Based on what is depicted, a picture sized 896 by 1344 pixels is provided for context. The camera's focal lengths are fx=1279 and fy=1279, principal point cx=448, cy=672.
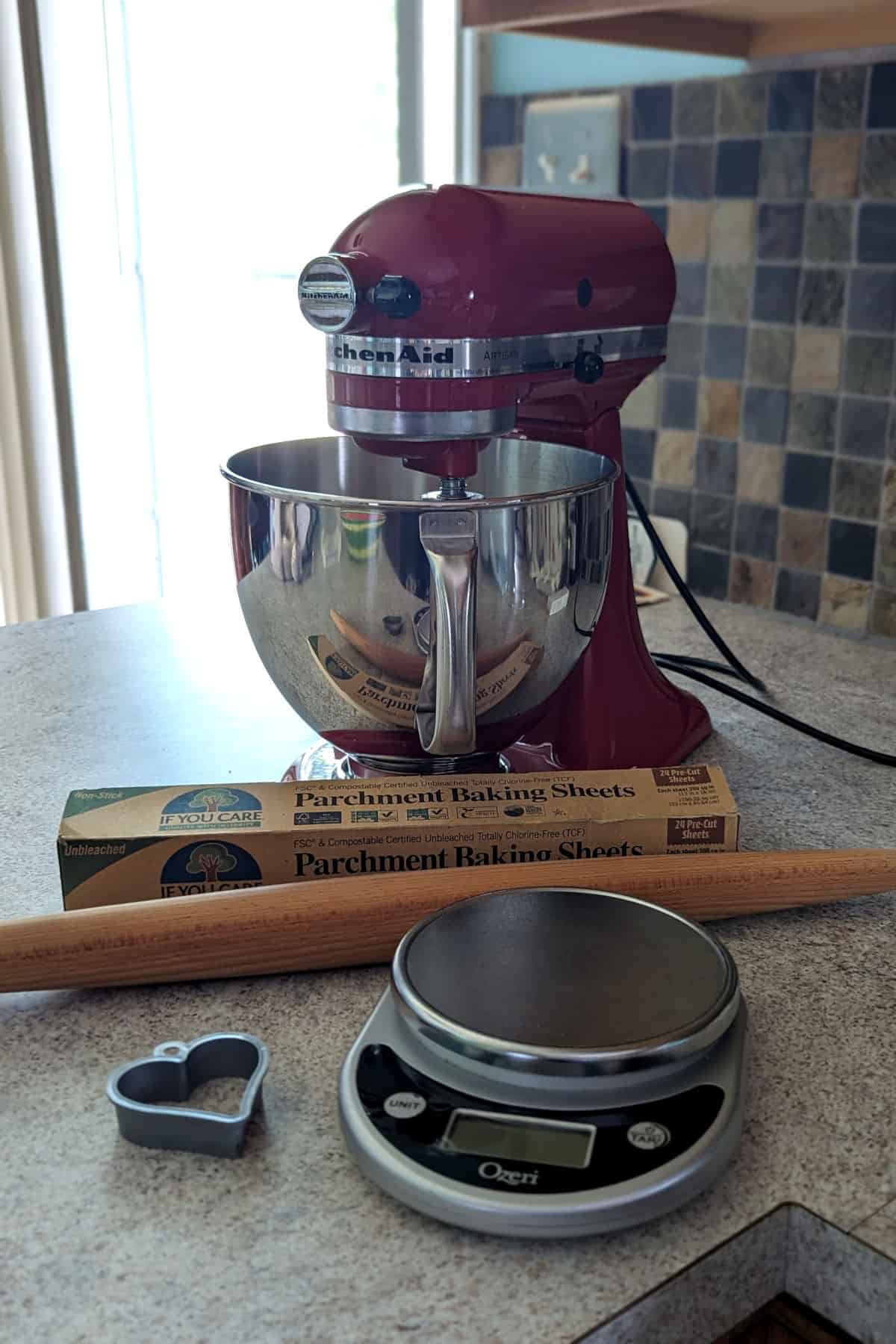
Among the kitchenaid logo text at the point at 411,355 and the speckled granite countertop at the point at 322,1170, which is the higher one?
the kitchenaid logo text at the point at 411,355

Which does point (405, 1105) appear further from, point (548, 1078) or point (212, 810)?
point (212, 810)

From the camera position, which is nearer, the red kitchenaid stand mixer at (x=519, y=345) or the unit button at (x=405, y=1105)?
the unit button at (x=405, y=1105)

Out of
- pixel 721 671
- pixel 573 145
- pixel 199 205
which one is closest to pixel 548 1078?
pixel 721 671

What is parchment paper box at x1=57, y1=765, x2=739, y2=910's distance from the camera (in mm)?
543

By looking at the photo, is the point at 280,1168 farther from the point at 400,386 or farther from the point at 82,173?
the point at 82,173

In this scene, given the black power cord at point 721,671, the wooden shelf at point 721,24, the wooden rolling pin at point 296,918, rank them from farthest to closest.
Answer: the wooden shelf at point 721,24, the black power cord at point 721,671, the wooden rolling pin at point 296,918

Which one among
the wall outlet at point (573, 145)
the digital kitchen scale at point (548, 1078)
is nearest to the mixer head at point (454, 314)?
the digital kitchen scale at point (548, 1078)

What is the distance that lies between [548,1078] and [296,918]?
0.14 metres

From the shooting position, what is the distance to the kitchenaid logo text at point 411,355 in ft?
1.99

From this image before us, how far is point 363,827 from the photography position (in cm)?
56

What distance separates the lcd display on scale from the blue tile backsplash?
1179mm

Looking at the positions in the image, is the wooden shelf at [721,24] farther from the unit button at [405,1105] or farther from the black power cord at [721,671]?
the unit button at [405,1105]

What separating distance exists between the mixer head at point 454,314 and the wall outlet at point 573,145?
1006 millimetres

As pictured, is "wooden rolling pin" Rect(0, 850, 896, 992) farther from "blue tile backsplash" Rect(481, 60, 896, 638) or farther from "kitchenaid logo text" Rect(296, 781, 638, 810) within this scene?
"blue tile backsplash" Rect(481, 60, 896, 638)
